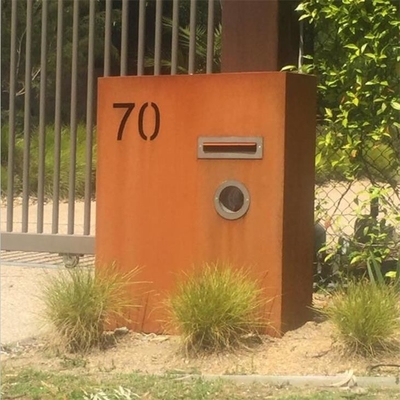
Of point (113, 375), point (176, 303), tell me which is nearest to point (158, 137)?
point (176, 303)

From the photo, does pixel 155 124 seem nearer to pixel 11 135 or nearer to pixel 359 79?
pixel 359 79

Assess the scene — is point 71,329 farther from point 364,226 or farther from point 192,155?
point 364,226

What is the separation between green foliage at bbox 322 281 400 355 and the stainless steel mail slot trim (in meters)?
1.00

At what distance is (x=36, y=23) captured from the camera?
50.4 ft

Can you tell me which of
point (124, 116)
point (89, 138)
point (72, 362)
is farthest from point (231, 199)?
point (89, 138)

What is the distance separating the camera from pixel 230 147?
5.64m

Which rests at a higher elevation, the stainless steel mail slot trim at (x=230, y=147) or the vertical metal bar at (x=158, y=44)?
the vertical metal bar at (x=158, y=44)

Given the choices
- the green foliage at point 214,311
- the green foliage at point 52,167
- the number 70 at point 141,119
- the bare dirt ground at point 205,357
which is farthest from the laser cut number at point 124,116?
the green foliage at point 52,167

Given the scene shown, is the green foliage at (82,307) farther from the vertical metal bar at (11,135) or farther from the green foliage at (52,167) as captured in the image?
the green foliage at (52,167)

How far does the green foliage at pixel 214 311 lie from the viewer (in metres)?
5.14

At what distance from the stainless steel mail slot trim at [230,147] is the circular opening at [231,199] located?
21 centimetres

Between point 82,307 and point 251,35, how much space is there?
220 centimetres

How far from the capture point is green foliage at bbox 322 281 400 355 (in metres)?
5.03

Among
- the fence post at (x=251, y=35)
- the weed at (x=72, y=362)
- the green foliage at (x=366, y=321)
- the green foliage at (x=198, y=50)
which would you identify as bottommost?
the weed at (x=72, y=362)
